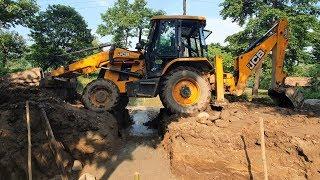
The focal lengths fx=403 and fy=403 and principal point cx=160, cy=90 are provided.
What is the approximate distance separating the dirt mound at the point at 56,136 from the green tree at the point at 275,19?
58.7ft

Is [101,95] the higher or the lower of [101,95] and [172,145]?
the higher

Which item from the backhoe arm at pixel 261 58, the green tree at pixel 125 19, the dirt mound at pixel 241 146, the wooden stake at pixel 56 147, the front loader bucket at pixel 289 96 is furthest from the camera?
the green tree at pixel 125 19

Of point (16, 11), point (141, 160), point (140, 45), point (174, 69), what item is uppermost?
point (16, 11)

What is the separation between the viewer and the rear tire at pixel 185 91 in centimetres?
1143

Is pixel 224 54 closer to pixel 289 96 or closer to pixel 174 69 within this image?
pixel 289 96

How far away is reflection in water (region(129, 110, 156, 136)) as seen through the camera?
42.2ft

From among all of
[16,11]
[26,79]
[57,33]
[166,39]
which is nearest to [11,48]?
[57,33]

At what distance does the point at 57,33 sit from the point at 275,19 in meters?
16.8

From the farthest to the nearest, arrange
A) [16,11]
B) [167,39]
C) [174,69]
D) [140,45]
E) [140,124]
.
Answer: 1. [16,11]
2. [140,124]
3. [140,45]
4. [167,39]
5. [174,69]

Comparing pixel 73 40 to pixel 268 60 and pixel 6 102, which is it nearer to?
pixel 268 60

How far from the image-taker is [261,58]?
41.8 feet

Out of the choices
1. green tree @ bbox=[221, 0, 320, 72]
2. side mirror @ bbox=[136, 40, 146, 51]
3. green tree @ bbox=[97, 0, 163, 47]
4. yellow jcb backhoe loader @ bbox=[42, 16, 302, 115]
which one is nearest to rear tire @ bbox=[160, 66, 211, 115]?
yellow jcb backhoe loader @ bbox=[42, 16, 302, 115]

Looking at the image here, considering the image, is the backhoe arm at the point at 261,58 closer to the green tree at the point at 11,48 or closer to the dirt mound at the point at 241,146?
the dirt mound at the point at 241,146

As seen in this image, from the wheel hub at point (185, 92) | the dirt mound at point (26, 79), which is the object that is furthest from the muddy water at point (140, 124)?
the dirt mound at point (26, 79)
